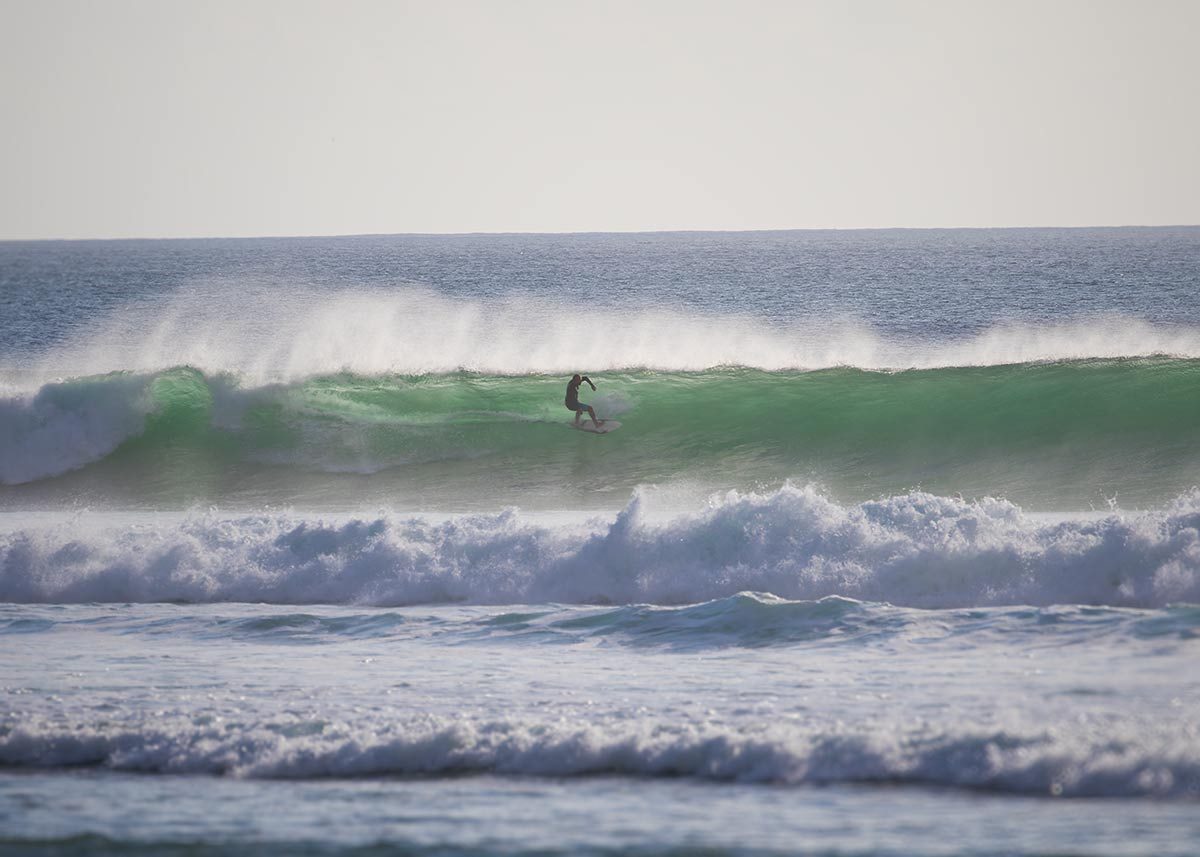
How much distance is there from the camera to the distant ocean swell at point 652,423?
18.6 m

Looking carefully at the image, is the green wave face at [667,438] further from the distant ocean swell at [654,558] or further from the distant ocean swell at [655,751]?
the distant ocean swell at [655,751]

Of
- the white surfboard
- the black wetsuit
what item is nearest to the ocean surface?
the white surfboard

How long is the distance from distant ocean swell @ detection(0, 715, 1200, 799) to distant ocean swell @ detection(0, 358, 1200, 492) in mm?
10366

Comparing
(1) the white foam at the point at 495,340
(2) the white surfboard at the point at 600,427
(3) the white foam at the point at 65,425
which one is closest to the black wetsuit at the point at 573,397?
(2) the white surfboard at the point at 600,427

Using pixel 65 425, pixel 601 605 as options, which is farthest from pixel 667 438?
pixel 65 425

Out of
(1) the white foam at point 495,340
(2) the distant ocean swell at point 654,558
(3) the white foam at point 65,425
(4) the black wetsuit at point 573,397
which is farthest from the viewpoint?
(1) the white foam at point 495,340

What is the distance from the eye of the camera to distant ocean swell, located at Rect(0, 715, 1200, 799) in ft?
22.5

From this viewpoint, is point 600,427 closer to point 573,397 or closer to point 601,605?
point 573,397

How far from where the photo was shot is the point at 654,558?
478 inches

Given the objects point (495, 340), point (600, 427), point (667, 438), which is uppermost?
point (495, 340)

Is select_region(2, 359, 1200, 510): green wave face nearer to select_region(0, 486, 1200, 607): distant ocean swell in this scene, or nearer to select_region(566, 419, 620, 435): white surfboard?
select_region(566, 419, 620, 435): white surfboard

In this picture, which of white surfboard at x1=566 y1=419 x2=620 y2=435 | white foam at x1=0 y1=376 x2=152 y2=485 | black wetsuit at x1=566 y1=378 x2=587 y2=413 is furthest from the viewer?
white surfboard at x1=566 y1=419 x2=620 y2=435

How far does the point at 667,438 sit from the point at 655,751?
41.9 feet

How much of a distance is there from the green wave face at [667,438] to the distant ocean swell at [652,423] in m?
0.04
